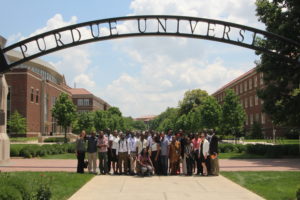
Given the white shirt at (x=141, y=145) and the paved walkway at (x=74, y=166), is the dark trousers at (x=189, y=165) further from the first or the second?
the paved walkway at (x=74, y=166)

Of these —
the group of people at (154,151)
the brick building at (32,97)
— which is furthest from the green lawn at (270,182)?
the brick building at (32,97)

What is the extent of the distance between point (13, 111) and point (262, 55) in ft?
146

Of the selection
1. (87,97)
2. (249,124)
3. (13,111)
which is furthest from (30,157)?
(87,97)

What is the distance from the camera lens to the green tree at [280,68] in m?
24.1

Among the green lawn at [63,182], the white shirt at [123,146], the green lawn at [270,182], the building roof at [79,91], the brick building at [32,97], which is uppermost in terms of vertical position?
the building roof at [79,91]

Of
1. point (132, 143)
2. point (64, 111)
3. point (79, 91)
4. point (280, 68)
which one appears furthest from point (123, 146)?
point (79, 91)

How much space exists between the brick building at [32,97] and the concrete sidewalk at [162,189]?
45.7 meters

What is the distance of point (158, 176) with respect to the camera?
1558 cm

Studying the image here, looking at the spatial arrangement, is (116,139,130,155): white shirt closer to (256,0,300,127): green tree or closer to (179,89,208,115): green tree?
(256,0,300,127): green tree

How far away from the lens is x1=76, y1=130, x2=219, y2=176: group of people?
15836mm

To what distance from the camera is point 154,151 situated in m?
16.2

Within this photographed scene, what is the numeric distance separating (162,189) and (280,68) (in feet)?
51.2

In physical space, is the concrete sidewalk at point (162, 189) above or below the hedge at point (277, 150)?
below

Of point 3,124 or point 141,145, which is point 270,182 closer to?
point 141,145
